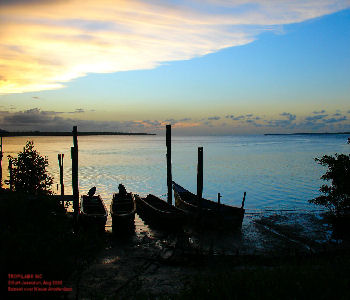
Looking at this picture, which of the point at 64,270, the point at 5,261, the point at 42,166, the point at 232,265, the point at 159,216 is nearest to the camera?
the point at 5,261

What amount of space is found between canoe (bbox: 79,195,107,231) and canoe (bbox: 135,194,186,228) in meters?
3.38

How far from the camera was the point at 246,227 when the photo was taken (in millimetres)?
22125

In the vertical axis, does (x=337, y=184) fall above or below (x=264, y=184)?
above

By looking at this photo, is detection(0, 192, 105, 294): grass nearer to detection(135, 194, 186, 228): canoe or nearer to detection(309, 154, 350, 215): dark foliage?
detection(135, 194, 186, 228): canoe

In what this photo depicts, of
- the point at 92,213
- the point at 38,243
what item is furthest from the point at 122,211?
the point at 38,243

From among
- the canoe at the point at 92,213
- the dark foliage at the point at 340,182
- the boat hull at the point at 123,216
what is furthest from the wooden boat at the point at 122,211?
the dark foliage at the point at 340,182

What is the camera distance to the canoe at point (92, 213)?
19.1 m

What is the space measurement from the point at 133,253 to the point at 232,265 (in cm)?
541

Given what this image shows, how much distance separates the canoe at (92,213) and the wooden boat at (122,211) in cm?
75

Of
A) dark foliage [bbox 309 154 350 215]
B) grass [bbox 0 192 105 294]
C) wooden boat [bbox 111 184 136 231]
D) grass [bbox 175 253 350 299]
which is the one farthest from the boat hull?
dark foliage [bbox 309 154 350 215]

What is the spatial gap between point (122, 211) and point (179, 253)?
715cm

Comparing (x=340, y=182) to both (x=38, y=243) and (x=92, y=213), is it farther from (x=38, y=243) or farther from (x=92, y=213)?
(x=38, y=243)

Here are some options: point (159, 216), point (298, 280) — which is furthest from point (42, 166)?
point (298, 280)

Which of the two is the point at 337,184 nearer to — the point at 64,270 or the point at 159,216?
the point at 159,216
